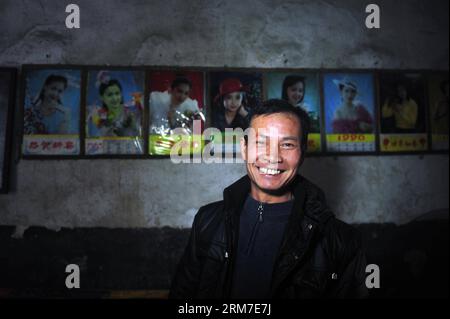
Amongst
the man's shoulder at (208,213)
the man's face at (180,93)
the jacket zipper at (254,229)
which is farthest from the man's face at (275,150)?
the man's face at (180,93)

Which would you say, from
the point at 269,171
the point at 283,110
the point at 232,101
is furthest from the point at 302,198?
the point at 232,101

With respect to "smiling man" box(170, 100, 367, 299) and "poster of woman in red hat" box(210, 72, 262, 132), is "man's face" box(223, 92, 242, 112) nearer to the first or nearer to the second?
"poster of woman in red hat" box(210, 72, 262, 132)

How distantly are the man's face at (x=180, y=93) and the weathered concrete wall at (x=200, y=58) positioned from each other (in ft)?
0.65

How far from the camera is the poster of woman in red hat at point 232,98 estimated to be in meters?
2.62

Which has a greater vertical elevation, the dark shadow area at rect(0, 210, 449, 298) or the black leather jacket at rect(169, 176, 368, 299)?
the black leather jacket at rect(169, 176, 368, 299)

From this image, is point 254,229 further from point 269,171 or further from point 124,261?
point 124,261

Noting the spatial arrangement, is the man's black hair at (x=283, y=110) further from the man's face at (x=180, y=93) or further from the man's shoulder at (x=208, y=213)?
the man's face at (x=180, y=93)

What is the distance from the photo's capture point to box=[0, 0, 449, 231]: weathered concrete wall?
2.56 metres

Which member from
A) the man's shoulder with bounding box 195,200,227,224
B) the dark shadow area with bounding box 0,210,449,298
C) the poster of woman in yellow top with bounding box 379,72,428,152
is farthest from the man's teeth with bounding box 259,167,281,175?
the poster of woman in yellow top with bounding box 379,72,428,152

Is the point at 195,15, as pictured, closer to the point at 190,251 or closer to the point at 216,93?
the point at 216,93

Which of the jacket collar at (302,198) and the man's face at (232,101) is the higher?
the man's face at (232,101)

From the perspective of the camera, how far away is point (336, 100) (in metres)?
2.73
